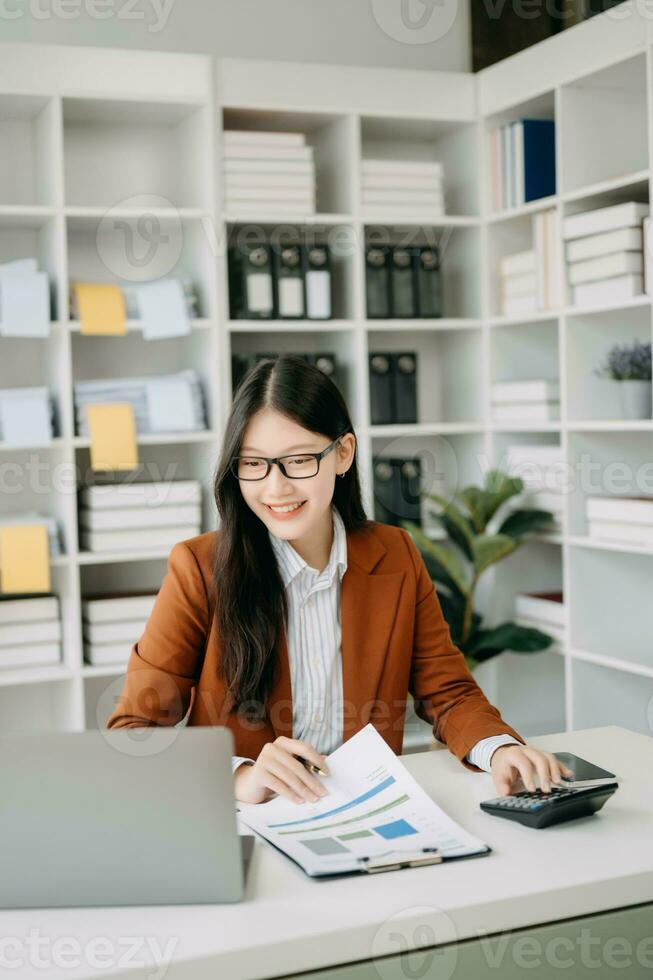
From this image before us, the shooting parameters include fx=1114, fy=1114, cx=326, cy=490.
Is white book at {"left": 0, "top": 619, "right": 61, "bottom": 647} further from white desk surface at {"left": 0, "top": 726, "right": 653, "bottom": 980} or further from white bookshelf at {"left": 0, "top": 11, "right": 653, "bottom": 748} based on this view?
white desk surface at {"left": 0, "top": 726, "right": 653, "bottom": 980}

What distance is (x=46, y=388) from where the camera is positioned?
332 centimetres

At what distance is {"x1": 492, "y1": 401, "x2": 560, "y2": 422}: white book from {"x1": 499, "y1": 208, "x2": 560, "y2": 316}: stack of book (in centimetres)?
30

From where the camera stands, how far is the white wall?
3523 millimetres

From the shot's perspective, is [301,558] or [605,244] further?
[605,244]

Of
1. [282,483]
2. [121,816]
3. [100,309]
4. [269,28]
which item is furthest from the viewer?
[269,28]

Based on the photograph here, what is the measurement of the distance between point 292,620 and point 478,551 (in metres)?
1.72

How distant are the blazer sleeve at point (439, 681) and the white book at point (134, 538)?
5.01 ft

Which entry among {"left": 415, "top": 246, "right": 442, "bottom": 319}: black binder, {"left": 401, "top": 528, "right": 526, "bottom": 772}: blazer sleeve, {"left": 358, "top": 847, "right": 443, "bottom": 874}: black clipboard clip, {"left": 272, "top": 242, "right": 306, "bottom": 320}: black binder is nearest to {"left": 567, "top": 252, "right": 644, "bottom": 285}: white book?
{"left": 415, "top": 246, "right": 442, "bottom": 319}: black binder

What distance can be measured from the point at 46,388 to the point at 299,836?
88.4 inches

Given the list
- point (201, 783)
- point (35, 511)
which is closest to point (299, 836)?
point (201, 783)

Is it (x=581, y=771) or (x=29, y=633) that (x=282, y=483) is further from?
(x=29, y=633)

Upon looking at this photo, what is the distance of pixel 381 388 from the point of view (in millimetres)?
3674

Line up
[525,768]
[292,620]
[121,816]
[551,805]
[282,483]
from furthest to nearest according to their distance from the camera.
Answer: [292,620]
[282,483]
[525,768]
[551,805]
[121,816]

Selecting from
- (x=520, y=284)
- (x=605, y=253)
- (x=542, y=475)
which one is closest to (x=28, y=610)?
(x=542, y=475)
